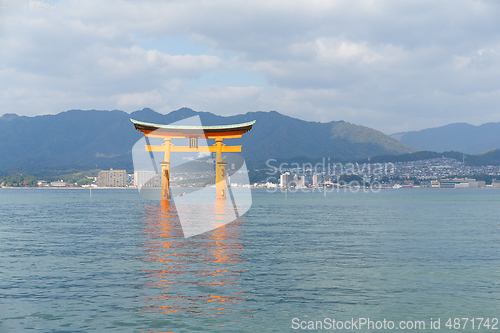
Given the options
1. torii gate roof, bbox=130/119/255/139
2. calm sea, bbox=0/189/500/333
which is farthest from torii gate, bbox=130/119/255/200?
calm sea, bbox=0/189/500/333

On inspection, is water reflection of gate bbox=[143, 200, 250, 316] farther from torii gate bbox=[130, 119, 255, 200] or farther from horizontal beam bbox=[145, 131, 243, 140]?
horizontal beam bbox=[145, 131, 243, 140]

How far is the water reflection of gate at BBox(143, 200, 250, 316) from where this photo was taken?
11625mm

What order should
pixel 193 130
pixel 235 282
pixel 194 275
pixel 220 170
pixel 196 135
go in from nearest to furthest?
1. pixel 235 282
2. pixel 194 275
3. pixel 193 130
4. pixel 196 135
5. pixel 220 170

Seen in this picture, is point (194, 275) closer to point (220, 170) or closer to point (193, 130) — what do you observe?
point (193, 130)

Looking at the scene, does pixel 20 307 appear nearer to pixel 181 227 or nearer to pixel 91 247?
pixel 91 247

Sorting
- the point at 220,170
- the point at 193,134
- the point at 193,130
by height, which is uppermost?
the point at 193,130

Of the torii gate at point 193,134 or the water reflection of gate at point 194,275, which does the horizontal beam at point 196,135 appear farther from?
the water reflection of gate at point 194,275

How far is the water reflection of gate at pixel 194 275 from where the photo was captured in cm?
1162

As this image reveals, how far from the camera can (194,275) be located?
15273 millimetres

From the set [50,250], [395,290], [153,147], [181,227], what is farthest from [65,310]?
[153,147]

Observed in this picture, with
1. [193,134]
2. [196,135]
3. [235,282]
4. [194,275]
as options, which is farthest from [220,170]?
[235,282]

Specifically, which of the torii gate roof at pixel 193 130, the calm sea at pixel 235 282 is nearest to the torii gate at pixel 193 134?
the torii gate roof at pixel 193 130

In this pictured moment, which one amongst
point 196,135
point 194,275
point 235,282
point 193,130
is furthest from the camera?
point 196,135

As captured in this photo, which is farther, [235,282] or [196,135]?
[196,135]
